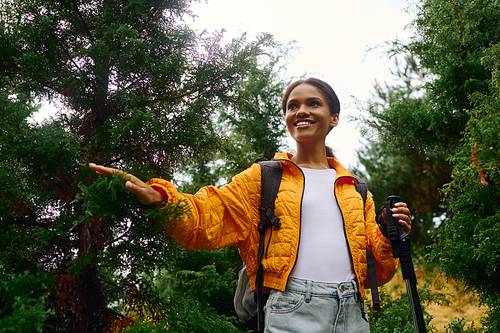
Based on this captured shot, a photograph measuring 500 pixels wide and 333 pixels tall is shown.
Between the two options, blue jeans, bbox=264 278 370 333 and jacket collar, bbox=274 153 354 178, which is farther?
jacket collar, bbox=274 153 354 178

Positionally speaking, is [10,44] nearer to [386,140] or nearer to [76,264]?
[76,264]

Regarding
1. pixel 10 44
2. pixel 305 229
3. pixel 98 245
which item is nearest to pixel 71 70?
pixel 10 44

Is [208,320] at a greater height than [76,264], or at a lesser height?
lesser

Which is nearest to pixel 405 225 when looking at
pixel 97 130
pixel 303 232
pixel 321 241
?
pixel 321 241

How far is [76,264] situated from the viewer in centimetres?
190

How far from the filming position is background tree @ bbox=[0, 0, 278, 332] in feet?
7.13

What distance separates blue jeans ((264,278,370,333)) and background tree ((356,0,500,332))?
1.65m

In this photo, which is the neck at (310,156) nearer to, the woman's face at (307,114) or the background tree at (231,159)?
the woman's face at (307,114)

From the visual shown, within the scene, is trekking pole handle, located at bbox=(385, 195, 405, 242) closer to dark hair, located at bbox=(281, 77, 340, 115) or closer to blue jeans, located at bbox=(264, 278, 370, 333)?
blue jeans, located at bbox=(264, 278, 370, 333)

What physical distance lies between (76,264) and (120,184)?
59 cm

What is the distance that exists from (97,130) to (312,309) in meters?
1.95

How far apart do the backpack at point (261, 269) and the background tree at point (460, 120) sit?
1385 mm

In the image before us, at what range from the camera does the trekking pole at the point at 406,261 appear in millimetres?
1959

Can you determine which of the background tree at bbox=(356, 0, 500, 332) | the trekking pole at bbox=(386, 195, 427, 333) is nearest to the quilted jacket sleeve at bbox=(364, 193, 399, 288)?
the trekking pole at bbox=(386, 195, 427, 333)
